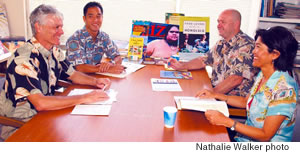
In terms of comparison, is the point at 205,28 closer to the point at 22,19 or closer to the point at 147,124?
the point at 147,124

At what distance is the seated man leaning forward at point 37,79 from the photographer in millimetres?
1504

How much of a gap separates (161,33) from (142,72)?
0.62 m

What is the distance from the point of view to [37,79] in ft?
5.10

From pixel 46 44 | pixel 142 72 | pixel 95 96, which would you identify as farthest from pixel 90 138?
pixel 142 72

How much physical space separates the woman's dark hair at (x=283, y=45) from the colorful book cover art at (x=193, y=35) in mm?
1256

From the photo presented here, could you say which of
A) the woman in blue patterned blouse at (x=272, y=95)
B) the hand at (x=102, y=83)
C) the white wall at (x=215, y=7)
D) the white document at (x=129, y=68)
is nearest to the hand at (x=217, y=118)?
the woman in blue patterned blouse at (x=272, y=95)

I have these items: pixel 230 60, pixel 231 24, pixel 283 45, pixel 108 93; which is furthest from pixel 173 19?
pixel 283 45

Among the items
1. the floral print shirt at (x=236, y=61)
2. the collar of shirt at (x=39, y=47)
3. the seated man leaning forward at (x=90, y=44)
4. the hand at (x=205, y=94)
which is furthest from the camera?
the seated man leaning forward at (x=90, y=44)

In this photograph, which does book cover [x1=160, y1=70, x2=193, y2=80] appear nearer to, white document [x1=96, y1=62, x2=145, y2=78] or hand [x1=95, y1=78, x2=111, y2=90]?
white document [x1=96, y1=62, x2=145, y2=78]

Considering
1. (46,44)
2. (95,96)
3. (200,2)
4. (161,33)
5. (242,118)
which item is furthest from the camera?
(200,2)

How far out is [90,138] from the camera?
48.2 inches

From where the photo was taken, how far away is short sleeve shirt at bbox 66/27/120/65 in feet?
8.02

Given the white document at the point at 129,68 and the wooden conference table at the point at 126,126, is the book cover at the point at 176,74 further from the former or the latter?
the wooden conference table at the point at 126,126
